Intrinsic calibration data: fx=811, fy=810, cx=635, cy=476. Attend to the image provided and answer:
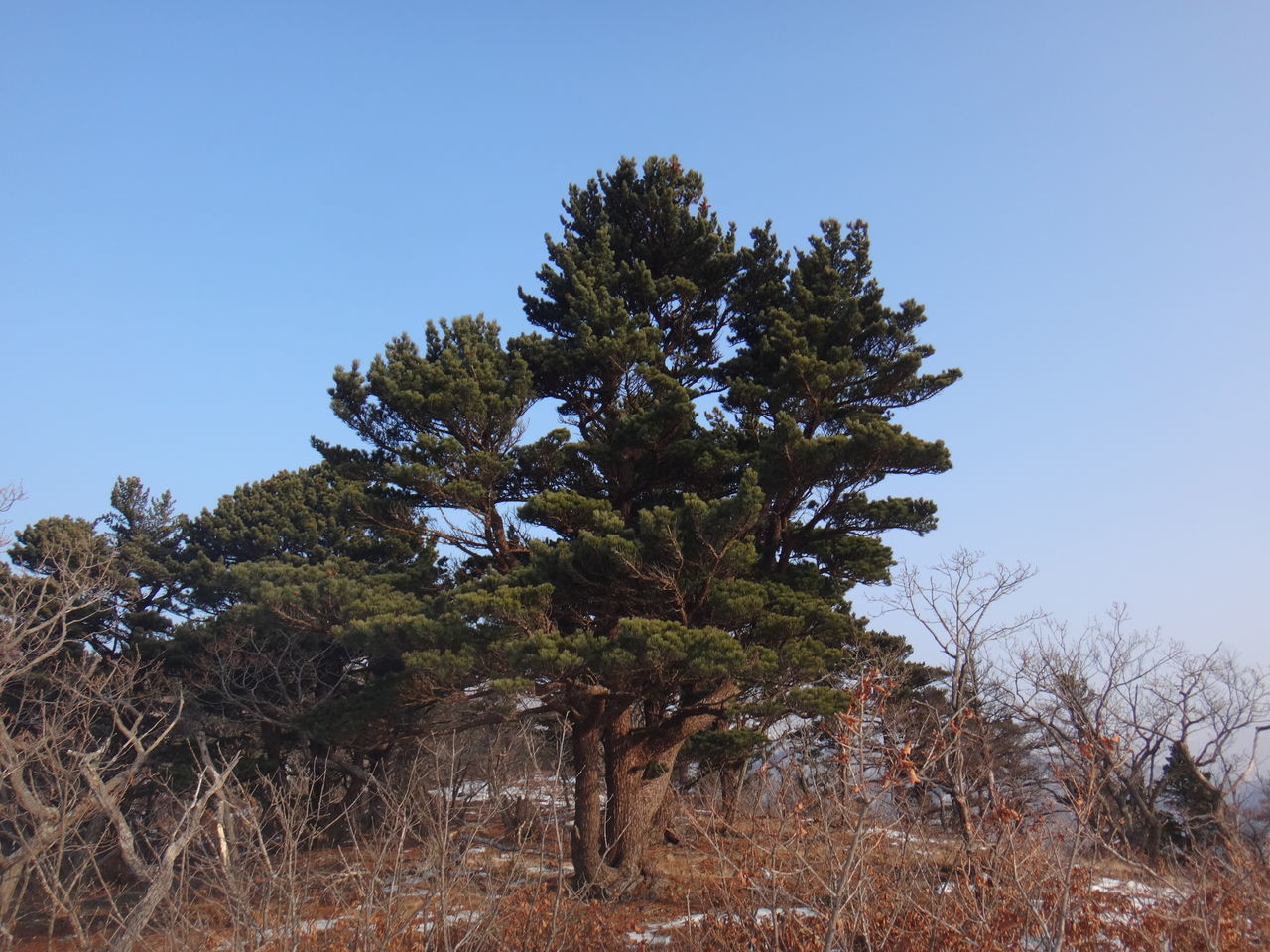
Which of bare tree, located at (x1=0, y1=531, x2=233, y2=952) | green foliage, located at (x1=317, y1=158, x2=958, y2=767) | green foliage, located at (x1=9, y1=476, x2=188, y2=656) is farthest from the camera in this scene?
green foliage, located at (x1=9, y1=476, x2=188, y2=656)

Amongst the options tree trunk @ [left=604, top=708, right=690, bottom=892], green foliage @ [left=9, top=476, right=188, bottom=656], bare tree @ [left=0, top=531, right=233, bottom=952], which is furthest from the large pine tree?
green foliage @ [left=9, top=476, right=188, bottom=656]

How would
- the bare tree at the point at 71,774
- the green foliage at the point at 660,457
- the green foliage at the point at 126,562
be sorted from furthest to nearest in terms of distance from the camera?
the green foliage at the point at 126,562 < the green foliage at the point at 660,457 < the bare tree at the point at 71,774

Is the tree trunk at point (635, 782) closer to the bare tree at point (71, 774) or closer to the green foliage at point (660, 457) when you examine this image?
the green foliage at point (660, 457)

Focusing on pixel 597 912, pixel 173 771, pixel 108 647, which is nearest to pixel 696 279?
pixel 597 912

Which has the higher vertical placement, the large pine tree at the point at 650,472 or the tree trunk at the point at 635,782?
the large pine tree at the point at 650,472

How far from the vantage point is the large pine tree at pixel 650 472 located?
32.3 ft

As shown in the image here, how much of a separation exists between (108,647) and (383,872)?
37.7ft

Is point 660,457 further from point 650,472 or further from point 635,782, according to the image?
point 635,782

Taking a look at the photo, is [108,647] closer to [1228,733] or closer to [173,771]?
Result: [173,771]

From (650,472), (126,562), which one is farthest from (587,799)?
(126,562)

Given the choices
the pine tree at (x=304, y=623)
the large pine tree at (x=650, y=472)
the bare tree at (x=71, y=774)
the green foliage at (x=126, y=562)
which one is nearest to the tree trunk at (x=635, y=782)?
the large pine tree at (x=650, y=472)

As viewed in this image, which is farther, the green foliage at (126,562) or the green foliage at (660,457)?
the green foliage at (126,562)

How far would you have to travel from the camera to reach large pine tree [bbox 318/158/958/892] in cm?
984

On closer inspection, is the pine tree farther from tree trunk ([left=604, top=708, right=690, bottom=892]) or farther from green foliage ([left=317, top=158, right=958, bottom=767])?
tree trunk ([left=604, top=708, right=690, bottom=892])
